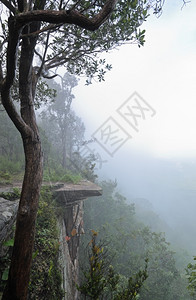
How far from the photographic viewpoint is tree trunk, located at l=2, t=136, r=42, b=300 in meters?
2.26

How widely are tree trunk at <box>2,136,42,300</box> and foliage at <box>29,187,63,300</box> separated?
404 millimetres

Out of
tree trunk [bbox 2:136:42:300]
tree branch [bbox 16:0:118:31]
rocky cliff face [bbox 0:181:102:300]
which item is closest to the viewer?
tree branch [bbox 16:0:118:31]

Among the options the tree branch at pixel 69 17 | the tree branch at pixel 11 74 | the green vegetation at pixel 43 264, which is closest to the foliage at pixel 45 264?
the green vegetation at pixel 43 264

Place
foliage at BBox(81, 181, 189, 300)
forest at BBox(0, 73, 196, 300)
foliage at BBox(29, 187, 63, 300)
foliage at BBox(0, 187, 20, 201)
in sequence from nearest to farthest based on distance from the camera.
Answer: forest at BBox(0, 73, 196, 300)
foliage at BBox(29, 187, 63, 300)
foliage at BBox(0, 187, 20, 201)
foliage at BBox(81, 181, 189, 300)

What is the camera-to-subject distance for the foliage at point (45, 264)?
10.3ft

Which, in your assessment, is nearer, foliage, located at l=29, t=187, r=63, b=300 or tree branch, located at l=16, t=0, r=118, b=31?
tree branch, located at l=16, t=0, r=118, b=31

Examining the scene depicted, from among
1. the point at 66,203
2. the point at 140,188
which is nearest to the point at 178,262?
the point at 66,203

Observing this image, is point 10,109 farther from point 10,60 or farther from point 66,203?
point 66,203

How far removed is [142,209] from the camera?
42.4 meters

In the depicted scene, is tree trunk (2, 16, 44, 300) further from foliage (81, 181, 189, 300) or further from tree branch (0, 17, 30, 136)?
foliage (81, 181, 189, 300)

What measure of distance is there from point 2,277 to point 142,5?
229 inches

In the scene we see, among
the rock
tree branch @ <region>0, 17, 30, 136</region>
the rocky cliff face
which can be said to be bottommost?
the rocky cliff face

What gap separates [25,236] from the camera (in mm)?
2371

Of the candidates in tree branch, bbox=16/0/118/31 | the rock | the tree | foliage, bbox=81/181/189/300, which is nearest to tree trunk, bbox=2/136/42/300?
the tree
